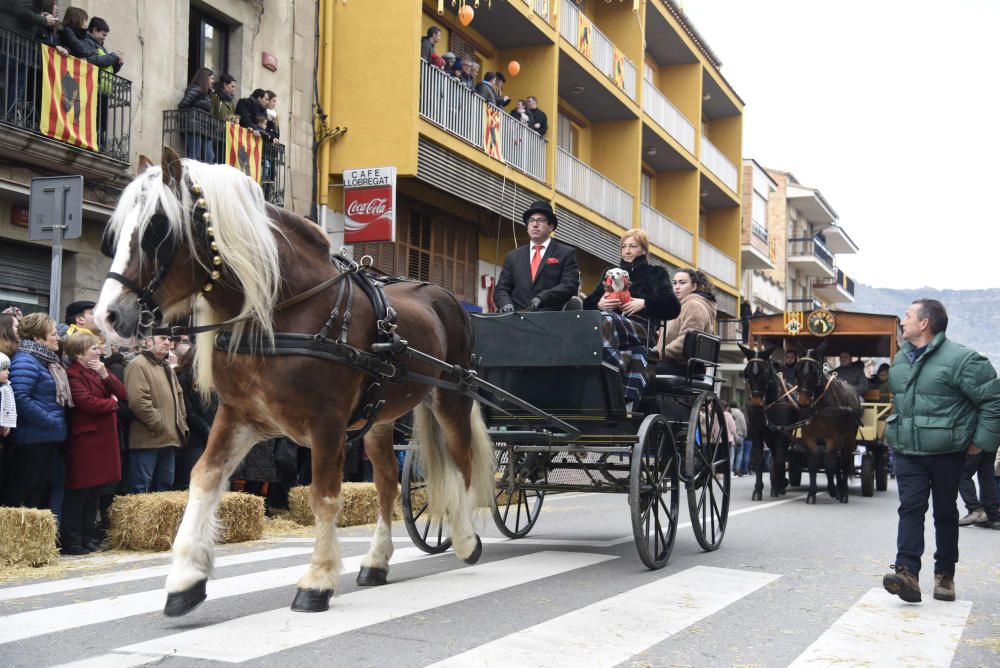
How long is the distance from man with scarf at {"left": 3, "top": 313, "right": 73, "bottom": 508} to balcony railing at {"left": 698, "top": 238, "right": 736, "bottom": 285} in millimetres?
24513

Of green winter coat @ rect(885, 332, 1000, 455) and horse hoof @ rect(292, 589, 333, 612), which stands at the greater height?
green winter coat @ rect(885, 332, 1000, 455)

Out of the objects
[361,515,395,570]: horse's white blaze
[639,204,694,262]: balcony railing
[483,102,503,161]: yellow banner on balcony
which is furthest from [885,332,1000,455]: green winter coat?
[639,204,694,262]: balcony railing

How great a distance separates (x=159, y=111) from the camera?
44.6 ft

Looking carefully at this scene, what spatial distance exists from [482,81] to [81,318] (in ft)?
37.3

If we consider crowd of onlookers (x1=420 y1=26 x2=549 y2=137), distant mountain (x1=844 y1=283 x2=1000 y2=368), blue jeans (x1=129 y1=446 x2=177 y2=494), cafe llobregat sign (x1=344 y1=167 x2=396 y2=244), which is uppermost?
distant mountain (x1=844 y1=283 x2=1000 y2=368)

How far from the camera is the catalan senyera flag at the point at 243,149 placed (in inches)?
549

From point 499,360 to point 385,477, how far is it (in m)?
1.61

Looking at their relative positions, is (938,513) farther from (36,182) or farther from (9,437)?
(36,182)

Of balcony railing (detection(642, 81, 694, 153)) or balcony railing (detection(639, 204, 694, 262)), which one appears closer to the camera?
balcony railing (detection(639, 204, 694, 262))

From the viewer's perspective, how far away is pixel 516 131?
19203 mm

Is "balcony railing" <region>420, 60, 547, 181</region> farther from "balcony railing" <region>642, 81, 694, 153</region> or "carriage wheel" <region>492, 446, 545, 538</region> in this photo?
"carriage wheel" <region>492, 446, 545, 538</region>

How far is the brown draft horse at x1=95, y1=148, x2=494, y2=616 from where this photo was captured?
4914mm

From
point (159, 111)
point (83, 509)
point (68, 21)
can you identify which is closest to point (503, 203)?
point (159, 111)

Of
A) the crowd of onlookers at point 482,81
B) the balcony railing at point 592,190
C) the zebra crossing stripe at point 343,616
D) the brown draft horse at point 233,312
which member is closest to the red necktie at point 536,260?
the zebra crossing stripe at point 343,616
